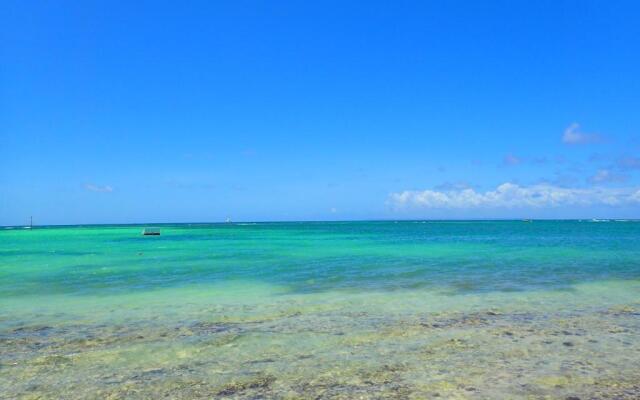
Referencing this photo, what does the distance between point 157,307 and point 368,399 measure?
28.5 ft

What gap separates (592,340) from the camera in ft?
27.9

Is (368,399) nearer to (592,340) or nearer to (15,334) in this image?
(592,340)

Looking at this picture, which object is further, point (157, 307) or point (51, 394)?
point (157, 307)

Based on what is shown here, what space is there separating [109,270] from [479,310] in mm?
19337

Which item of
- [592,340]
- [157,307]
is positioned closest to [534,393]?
[592,340]

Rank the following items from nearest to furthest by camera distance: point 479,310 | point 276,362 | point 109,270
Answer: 1. point 276,362
2. point 479,310
3. point 109,270

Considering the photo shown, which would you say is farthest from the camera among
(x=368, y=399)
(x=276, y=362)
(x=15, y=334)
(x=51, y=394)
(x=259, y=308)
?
(x=259, y=308)

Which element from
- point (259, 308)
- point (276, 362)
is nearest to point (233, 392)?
point (276, 362)

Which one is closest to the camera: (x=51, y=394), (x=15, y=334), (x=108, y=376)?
(x=51, y=394)

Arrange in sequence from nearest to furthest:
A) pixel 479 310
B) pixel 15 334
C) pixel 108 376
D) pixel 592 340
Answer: pixel 108 376, pixel 592 340, pixel 15 334, pixel 479 310

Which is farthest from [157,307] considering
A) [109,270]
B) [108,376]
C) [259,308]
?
[109,270]

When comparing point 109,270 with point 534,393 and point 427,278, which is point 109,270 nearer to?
point 427,278

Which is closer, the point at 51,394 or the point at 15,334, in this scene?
the point at 51,394

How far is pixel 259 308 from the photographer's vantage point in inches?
494
